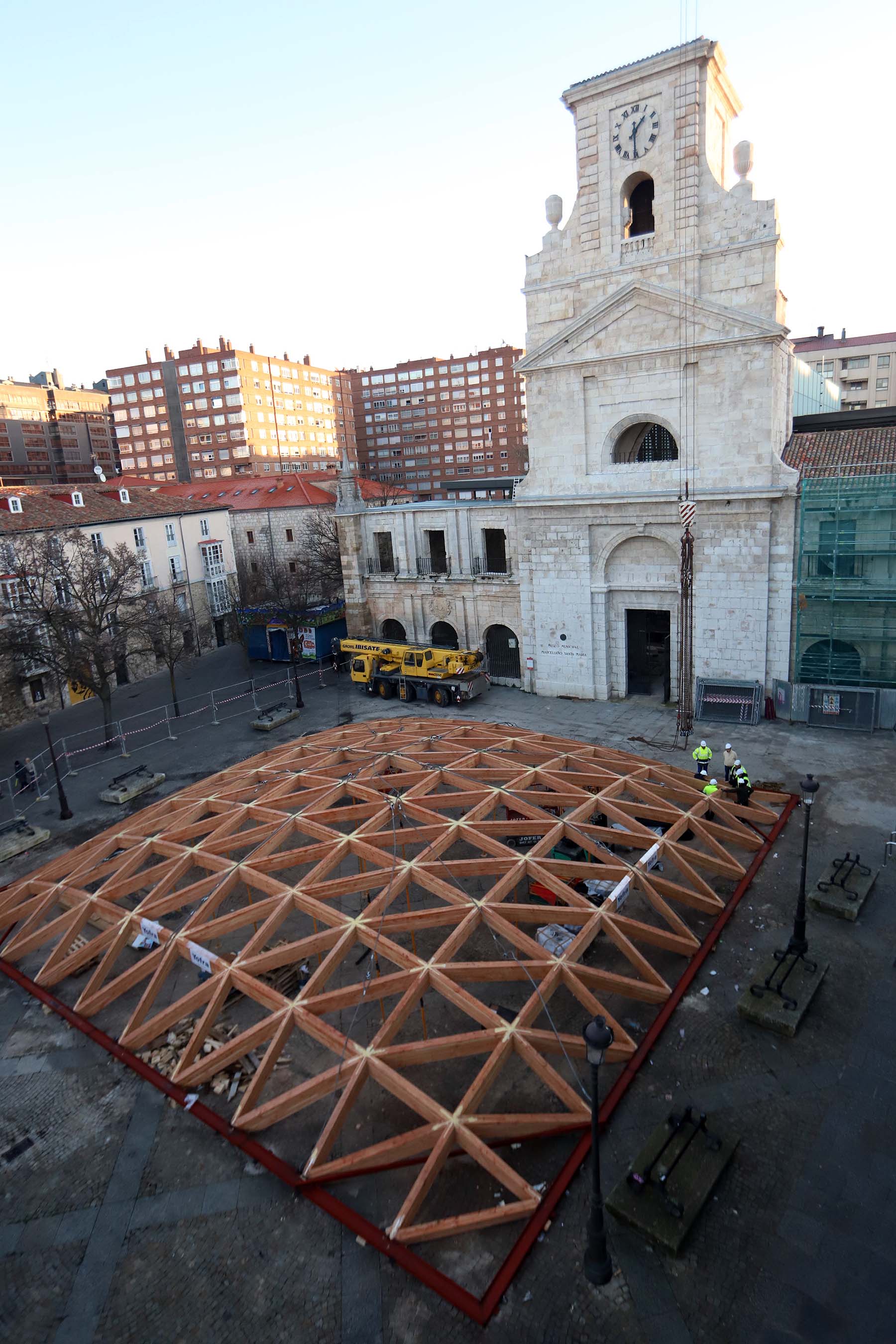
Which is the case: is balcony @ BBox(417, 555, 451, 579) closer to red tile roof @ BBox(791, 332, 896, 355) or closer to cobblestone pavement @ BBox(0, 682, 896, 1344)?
cobblestone pavement @ BBox(0, 682, 896, 1344)

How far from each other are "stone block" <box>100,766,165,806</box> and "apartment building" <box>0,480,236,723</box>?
874 cm

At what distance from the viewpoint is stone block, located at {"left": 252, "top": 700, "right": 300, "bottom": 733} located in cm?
3197

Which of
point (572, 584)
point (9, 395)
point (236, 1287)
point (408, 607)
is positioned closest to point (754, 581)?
point (572, 584)

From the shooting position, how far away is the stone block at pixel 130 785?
2592 cm

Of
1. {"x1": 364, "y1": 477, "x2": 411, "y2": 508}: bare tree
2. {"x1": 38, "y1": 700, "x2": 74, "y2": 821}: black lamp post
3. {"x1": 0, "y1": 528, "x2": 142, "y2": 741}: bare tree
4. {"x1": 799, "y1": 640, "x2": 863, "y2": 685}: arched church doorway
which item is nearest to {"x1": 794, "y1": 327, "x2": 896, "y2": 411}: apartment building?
{"x1": 364, "y1": 477, "x2": 411, "y2": 508}: bare tree

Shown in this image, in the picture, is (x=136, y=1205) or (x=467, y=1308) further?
(x=136, y=1205)

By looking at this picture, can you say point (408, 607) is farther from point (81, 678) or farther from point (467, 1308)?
point (467, 1308)

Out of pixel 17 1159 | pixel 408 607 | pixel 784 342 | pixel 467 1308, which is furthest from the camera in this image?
pixel 408 607

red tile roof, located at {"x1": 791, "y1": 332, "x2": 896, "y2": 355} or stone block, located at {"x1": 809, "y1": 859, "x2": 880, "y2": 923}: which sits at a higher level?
red tile roof, located at {"x1": 791, "y1": 332, "x2": 896, "y2": 355}

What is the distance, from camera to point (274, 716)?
3269 centimetres

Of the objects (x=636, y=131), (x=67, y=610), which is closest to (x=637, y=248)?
(x=636, y=131)

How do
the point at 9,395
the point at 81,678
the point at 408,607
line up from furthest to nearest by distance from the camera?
1. the point at 9,395
2. the point at 408,607
3. the point at 81,678

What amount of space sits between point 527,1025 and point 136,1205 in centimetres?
594

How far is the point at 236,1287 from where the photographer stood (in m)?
9.27
